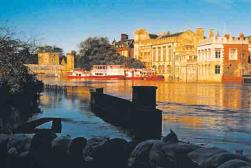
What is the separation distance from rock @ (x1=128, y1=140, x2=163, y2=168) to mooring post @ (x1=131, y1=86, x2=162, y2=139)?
24.4ft

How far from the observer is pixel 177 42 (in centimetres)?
15338

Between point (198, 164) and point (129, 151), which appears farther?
point (129, 151)

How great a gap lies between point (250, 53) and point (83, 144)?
4709 inches

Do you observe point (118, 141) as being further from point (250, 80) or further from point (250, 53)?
point (250, 53)

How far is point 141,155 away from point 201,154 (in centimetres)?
141

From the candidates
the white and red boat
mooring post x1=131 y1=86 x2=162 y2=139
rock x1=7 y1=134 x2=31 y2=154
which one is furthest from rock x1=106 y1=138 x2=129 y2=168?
the white and red boat

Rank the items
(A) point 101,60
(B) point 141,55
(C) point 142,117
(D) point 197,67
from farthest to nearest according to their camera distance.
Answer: (B) point 141,55 → (A) point 101,60 → (D) point 197,67 → (C) point 142,117

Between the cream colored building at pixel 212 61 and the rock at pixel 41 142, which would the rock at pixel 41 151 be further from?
the cream colored building at pixel 212 61

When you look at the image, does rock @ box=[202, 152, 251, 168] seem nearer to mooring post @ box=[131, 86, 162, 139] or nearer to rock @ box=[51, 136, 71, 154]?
rock @ box=[51, 136, 71, 154]

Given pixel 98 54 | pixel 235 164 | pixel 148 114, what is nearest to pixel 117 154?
pixel 235 164

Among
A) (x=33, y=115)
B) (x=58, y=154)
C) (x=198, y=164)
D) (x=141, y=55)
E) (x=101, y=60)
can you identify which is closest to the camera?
(x=198, y=164)

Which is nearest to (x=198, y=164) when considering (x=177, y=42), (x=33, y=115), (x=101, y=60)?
(x=33, y=115)

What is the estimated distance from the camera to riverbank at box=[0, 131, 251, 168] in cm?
906

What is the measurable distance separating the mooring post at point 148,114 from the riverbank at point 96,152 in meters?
7.15
